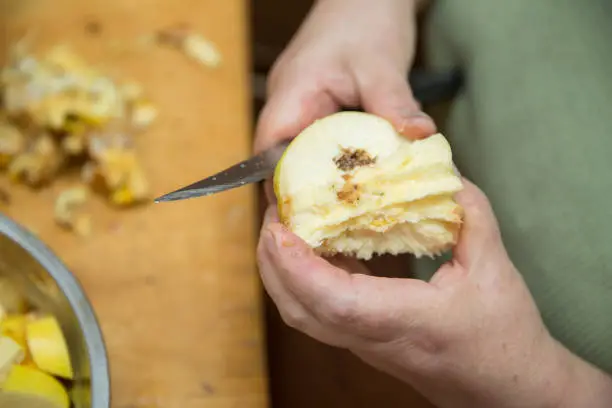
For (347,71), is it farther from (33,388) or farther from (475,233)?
(33,388)

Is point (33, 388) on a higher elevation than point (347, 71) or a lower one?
lower

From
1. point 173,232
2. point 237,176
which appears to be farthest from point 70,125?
point 237,176

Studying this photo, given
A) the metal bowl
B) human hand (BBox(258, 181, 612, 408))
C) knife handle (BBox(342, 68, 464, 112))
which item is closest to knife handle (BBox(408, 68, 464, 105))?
knife handle (BBox(342, 68, 464, 112))

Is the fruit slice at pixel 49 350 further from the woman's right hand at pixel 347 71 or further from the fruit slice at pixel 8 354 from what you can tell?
the woman's right hand at pixel 347 71

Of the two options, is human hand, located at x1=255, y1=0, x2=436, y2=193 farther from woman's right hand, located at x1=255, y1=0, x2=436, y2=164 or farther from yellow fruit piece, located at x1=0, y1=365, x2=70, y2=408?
yellow fruit piece, located at x1=0, y1=365, x2=70, y2=408

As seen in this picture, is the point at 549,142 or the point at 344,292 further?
the point at 549,142

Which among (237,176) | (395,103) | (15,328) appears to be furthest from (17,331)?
(395,103)
